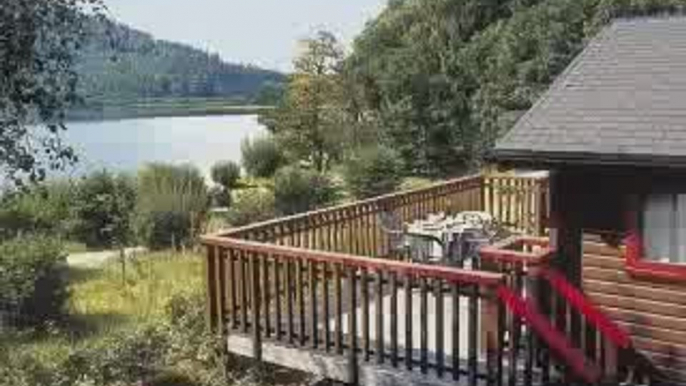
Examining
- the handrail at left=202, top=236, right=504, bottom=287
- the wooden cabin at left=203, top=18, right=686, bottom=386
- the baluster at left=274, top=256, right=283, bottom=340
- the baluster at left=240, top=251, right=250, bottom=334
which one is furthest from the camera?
the baluster at left=240, top=251, right=250, bottom=334

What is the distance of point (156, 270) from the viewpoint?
57.3 feet

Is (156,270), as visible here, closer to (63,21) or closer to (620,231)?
(620,231)

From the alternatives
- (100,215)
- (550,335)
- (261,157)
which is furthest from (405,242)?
(261,157)

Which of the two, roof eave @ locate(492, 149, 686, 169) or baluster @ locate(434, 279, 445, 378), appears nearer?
roof eave @ locate(492, 149, 686, 169)

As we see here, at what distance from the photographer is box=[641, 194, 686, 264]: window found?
374 inches

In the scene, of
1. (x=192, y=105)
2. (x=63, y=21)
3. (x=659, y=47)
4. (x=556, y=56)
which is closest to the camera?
(x=63, y=21)

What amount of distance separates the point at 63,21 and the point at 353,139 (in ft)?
117

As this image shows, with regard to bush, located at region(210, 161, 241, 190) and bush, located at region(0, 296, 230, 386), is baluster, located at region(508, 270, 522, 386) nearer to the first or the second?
bush, located at region(0, 296, 230, 386)

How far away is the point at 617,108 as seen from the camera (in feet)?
33.6

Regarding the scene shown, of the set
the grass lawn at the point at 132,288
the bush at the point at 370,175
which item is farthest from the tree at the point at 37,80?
the bush at the point at 370,175

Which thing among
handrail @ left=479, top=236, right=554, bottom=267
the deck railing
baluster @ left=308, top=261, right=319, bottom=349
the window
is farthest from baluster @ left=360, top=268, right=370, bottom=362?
the window

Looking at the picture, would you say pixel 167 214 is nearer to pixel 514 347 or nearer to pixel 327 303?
pixel 327 303

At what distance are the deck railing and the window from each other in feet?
5.87

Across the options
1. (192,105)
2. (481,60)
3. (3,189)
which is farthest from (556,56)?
(192,105)
